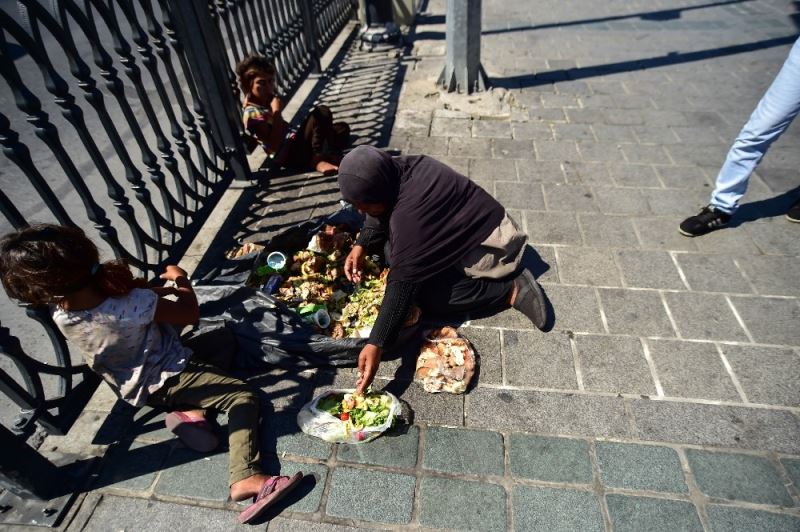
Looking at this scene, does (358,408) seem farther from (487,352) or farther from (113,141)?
(113,141)

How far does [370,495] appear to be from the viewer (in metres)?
2.20

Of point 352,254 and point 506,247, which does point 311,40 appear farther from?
point 506,247

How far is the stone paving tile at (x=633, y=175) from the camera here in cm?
417

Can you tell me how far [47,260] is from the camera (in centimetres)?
183

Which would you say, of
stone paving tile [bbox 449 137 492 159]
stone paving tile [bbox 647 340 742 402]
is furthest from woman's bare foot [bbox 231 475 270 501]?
stone paving tile [bbox 449 137 492 159]

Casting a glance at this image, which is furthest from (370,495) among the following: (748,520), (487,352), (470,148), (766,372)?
(470,148)

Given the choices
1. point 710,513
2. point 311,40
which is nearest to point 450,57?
point 311,40

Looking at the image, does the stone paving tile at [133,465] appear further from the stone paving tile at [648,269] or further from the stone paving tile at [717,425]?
the stone paving tile at [648,269]

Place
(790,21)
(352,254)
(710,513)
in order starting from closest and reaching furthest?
(710,513) → (352,254) → (790,21)

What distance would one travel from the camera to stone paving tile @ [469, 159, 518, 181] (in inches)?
172

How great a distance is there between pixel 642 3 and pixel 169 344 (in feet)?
36.7

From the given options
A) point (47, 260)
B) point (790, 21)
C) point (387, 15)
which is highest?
point (47, 260)

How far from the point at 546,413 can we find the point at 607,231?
1.81 meters

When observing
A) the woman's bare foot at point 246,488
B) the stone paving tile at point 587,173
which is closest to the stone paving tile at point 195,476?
the woman's bare foot at point 246,488
